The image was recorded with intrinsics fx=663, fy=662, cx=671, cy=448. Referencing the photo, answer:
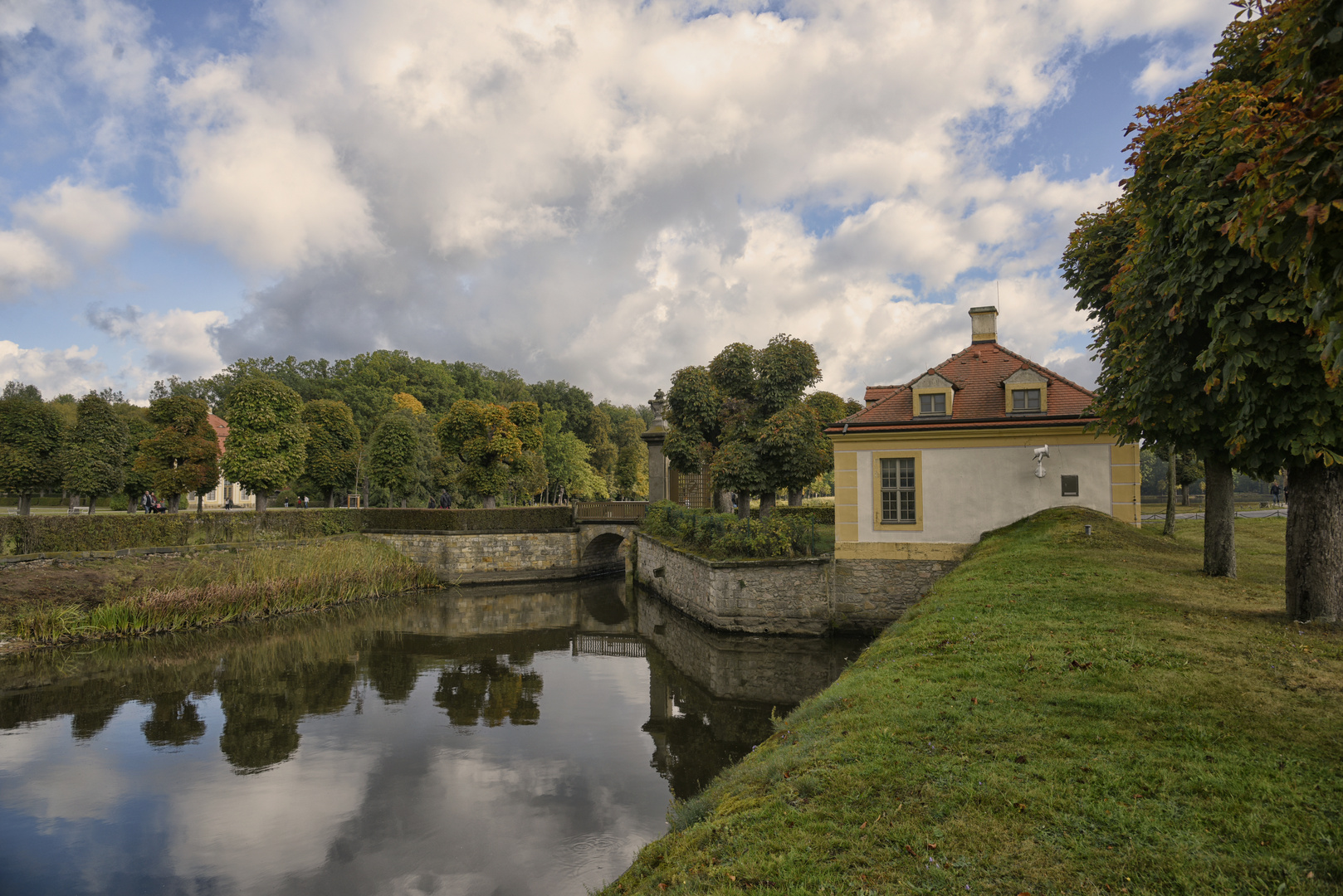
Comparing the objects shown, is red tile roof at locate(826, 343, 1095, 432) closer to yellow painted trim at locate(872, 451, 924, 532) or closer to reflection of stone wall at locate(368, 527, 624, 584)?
yellow painted trim at locate(872, 451, 924, 532)

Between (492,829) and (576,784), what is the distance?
5.18ft

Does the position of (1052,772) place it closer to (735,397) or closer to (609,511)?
(735,397)

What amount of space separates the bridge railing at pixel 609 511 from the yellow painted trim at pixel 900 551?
48.2 ft

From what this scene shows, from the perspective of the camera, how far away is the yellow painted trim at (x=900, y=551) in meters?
16.1

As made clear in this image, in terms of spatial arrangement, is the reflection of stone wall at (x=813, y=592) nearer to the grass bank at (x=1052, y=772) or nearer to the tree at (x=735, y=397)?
the tree at (x=735, y=397)

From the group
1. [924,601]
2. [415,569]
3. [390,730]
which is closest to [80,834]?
[390,730]

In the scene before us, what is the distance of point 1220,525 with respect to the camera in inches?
399

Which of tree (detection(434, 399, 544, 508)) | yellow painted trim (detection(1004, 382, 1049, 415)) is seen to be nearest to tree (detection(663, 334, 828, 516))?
yellow painted trim (detection(1004, 382, 1049, 415))

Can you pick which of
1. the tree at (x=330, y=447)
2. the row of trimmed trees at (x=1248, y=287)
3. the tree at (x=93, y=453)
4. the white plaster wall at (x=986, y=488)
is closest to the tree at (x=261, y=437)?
the tree at (x=93, y=453)

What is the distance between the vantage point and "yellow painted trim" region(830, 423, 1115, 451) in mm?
15289

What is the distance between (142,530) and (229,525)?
2918 millimetres

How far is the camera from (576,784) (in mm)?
9289

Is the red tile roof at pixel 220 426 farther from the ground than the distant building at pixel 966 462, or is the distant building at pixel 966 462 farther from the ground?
the red tile roof at pixel 220 426

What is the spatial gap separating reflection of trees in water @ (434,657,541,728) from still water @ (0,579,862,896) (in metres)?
0.06
